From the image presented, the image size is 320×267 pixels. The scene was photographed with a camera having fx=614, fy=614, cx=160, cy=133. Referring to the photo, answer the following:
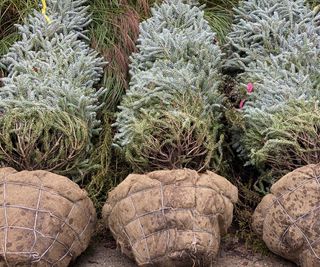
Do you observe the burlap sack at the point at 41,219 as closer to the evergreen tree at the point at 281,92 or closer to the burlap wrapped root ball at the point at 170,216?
the burlap wrapped root ball at the point at 170,216

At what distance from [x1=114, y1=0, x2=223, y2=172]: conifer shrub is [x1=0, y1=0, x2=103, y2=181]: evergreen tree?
208mm

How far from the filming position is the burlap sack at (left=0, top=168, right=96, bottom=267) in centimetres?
240

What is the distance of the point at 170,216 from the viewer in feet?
8.00

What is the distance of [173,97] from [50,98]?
584 mm

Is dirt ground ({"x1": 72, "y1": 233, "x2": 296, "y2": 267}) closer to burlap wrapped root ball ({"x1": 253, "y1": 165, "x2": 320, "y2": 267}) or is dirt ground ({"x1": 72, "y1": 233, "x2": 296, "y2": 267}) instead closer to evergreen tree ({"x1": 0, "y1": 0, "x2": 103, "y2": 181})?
burlap wrapped root ball ({"x1": 253, "y1": 165, "x2": 320, "y2": 267})

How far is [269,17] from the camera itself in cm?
340

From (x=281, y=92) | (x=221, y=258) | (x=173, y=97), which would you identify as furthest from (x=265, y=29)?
(x=221, y=258)

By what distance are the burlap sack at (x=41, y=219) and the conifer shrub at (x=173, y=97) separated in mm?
370

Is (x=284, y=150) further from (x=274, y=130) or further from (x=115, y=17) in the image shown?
(x=115, y=17)

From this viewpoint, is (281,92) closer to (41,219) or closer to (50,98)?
(50,98)

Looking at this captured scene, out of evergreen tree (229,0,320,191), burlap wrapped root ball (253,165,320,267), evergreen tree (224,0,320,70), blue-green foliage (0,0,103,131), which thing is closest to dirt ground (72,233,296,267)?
burlap wrapped root ball (253,165,320,267)

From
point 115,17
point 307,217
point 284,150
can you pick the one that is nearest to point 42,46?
point 115,17

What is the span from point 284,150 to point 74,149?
938 mm

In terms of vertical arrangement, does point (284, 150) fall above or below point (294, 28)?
below
